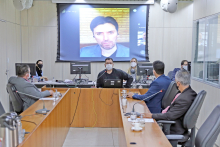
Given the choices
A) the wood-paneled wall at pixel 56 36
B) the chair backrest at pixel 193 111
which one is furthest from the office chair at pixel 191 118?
the wood-paneled wall at pixel 56 36

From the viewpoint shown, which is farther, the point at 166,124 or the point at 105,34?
the point at 105,34

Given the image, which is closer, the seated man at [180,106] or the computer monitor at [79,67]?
the seated man at [180,106]

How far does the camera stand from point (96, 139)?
4441 mm

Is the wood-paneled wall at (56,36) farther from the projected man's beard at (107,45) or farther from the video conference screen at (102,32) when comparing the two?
the projected man's beard at (107,45)

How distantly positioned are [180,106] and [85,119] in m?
2.63

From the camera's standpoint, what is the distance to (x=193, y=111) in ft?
9.06

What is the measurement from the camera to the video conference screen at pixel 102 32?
7910 millimetres

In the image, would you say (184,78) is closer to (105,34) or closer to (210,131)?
(210,131)

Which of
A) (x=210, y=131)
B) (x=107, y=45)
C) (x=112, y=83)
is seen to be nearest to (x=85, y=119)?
(x=112, y=83)

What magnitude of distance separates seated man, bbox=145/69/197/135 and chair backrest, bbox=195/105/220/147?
58 centimetres

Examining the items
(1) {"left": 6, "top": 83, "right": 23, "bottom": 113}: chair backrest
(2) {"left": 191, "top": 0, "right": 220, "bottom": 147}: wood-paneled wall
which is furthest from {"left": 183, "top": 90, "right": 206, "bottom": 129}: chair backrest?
(1) {"left": 6, "top": 83, "right": 23, "bottom": 113}: chair backrest

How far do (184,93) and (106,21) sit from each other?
5.43 metres

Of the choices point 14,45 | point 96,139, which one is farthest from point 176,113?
point 14,45

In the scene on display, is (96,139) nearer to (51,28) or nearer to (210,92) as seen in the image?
(210,92)
